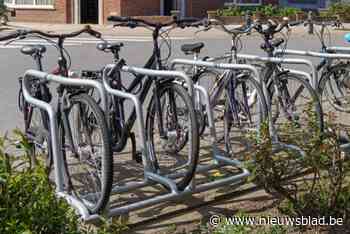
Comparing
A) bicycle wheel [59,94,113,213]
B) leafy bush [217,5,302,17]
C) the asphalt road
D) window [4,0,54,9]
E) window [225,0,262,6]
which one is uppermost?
window [225,0,262,6]

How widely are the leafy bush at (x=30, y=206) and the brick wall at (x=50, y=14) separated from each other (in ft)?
96.3

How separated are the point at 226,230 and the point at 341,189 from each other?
0.92m

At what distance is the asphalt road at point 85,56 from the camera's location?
373 inches

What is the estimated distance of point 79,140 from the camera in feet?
16.2

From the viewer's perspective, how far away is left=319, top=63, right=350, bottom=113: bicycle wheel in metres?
7.30

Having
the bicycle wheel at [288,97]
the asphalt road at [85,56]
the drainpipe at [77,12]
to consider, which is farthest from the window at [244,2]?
the bicycle wheel at [288,97]

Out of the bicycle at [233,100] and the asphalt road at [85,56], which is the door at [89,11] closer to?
the asphalt road at [85,56]

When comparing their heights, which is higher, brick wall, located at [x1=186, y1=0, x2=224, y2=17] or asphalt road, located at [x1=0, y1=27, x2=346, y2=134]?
brick wall, located at [x1=186, y1=0, x2=224, y2=17]

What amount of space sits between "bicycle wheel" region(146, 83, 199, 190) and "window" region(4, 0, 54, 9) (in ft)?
90.6

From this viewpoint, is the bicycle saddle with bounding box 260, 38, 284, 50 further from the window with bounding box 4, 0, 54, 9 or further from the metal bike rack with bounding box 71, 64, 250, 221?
the window with bounding box 4, 0, 54, 9

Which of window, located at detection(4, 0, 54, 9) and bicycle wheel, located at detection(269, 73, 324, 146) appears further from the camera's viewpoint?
window, located at detection(4, 0, 54, 9)

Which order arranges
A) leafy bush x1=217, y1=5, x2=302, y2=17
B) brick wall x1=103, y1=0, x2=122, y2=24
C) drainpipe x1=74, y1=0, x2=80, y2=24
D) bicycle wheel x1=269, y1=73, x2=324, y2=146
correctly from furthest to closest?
drainpipe x1=74, y1=0, x2=80, y2=24, brick wall x1=103, y1=0, x2=122, y2=24, leafy bush x1=217, y1=5, x2=302, y2=17, bicycle wheel x1=269, y1=73, x2=324, y2=146

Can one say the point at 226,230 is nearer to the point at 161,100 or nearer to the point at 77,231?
the point at 77,231

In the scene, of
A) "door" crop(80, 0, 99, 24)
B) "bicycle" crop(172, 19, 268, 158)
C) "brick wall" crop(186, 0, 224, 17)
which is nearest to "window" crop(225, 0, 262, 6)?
"brick wall" crop(186, 0, 224, 17)
